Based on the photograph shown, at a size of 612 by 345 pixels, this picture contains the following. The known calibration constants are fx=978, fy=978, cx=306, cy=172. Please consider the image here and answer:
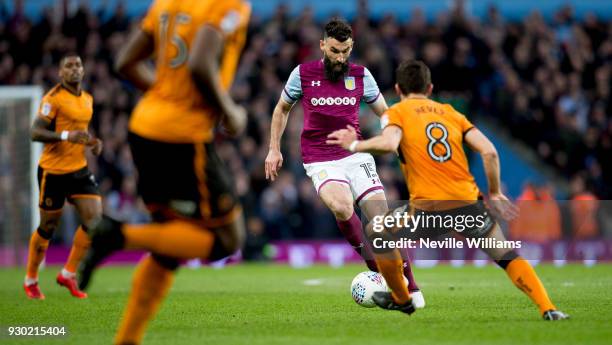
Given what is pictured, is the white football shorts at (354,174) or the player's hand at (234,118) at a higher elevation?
Answer: the player's hand at (234,118)

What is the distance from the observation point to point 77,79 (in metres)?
11.8

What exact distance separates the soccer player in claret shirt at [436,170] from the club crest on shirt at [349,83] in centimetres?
207

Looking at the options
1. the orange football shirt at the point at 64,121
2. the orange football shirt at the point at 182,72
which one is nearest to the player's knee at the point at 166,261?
the orange football shirt at the point at 182,72

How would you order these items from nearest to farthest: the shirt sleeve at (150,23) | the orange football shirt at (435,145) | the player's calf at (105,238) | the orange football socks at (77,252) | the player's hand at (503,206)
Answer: the player's calf at (105,238), the shirt sleeve at (150,23), the player's hand at (503,206), the orange football shirt at (435,145), the orange football socks at (77,252)

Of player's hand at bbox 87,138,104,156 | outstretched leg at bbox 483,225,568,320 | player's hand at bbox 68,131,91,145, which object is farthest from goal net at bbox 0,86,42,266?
outstretched leg at bbox 483,225,568,320

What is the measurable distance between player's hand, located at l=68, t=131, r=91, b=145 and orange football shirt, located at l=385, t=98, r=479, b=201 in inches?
172

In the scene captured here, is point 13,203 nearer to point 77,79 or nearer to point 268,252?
point 268,252

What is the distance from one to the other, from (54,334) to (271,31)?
51.0 ft

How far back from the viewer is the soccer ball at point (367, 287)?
904cm

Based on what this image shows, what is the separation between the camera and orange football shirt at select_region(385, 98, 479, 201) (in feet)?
26.3

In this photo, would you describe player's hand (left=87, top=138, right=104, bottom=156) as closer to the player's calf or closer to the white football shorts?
the white football shorts

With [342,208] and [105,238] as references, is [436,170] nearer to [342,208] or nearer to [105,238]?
[342,208]

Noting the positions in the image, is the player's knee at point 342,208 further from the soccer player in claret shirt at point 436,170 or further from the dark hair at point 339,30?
the soccer player in claret shirt at point 436,170

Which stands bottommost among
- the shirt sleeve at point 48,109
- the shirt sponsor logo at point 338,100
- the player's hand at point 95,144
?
the player's hand at point 95,144
